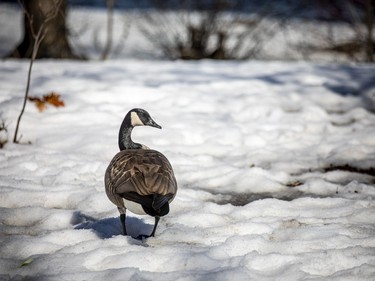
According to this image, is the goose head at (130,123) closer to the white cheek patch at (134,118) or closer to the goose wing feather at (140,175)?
the white cheek patch at (134,118)

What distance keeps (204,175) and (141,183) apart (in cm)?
194

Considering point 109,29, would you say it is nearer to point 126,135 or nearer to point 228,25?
point 228,25

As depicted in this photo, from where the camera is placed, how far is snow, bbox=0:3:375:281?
318 centimetres

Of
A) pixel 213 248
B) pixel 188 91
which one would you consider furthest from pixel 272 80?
pixel 213 248

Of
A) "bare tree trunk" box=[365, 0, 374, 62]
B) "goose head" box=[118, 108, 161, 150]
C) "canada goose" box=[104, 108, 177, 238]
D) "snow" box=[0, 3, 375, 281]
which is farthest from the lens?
"bare tree trunk" box=[365, 0, 374, 62]

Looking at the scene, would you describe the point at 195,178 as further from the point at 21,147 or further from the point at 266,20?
the point at 266,20

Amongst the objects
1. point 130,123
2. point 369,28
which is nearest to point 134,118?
point 130,123

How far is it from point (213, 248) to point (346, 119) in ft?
12.8

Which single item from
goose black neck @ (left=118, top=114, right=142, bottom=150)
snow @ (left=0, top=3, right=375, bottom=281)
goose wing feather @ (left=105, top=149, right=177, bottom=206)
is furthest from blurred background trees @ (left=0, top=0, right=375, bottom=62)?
goose wing feather @ (left=105, top=149, right=177, bottom=206)

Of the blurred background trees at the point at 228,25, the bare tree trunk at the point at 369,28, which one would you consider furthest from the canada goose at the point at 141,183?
the bare tree trunk at the point at 369,28

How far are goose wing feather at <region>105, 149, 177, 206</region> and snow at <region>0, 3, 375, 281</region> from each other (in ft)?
1.41

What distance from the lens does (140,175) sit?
123 inches

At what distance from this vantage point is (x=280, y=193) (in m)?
4.59

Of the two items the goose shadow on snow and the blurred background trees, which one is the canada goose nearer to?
the goose shadow on snow
